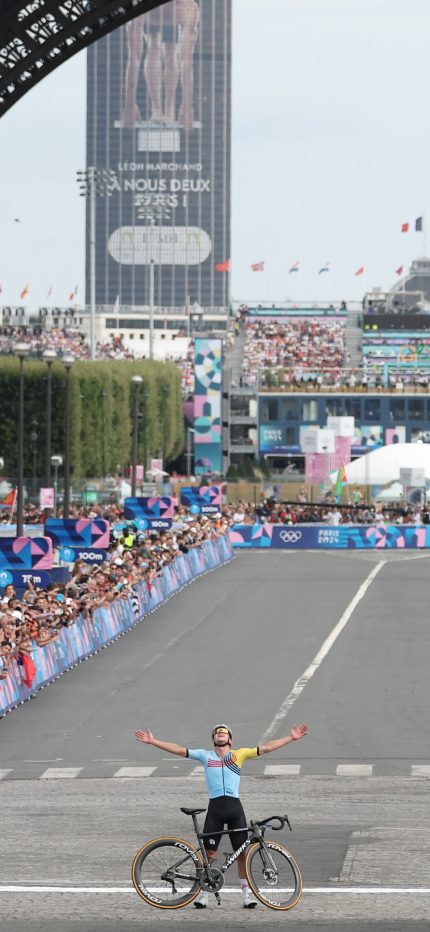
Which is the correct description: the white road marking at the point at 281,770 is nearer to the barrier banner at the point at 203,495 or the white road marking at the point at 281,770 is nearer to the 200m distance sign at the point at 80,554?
the 200m distance sign at the point at 80,554

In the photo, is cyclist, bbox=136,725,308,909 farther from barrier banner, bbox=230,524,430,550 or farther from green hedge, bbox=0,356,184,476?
green hedge, bbox=0,356,184,476

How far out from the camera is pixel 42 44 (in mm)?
22484

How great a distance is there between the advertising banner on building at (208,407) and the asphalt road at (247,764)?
62.9m

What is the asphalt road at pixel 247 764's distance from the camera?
11570mm

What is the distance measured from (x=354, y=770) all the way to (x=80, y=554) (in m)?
15.9

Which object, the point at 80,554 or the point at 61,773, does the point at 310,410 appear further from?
the point at 61,773

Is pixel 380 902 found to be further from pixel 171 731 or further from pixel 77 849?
pixel 171 731

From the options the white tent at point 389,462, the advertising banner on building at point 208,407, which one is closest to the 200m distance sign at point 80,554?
the white tent at point 389,462

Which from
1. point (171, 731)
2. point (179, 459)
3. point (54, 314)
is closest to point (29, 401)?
point (179, 459)

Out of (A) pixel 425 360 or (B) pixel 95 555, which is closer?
(B) pixel 95 555

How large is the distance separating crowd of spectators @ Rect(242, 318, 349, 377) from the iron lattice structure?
97.0 meters

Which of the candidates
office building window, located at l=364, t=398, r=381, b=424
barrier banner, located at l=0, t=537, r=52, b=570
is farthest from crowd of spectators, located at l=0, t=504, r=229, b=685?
office building window, located at l=364, t=398, r=381, b=424

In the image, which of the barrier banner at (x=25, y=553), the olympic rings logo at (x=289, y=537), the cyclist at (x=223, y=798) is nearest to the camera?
the cyclist at (x=223, y=798)

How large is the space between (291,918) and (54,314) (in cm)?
16834
